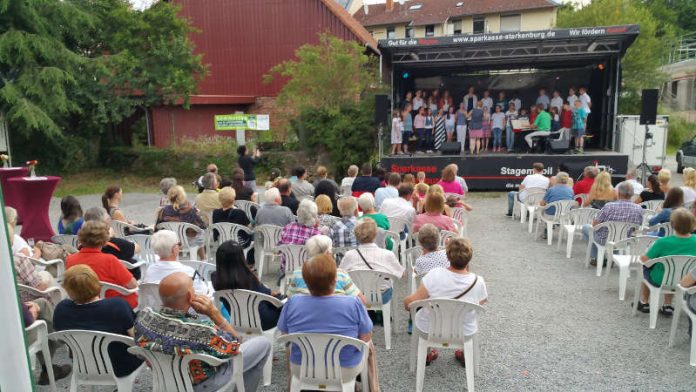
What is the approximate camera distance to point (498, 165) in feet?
39.6

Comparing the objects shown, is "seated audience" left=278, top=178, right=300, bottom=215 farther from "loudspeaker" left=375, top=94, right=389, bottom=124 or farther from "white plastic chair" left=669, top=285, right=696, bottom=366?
"loudspeaker" left=375, top=94, right=389, bottom=124

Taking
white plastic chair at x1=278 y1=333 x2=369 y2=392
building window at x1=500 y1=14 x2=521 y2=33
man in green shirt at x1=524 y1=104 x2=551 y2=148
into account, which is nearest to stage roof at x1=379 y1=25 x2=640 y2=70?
man in green shirt at x1=524 y1=104 x2=551 y2=148

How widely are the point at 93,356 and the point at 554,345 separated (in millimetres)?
3195

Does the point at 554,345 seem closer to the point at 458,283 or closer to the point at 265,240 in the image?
the point at 458,283

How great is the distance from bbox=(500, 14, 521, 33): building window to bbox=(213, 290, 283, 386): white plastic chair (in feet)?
113

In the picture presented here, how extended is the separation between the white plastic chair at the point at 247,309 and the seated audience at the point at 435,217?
6.61 feet

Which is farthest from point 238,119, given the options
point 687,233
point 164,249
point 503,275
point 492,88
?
point 687,233

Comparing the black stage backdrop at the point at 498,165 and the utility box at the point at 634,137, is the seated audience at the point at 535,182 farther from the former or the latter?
the utility box at the point at 634,137

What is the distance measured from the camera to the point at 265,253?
5.65 meters

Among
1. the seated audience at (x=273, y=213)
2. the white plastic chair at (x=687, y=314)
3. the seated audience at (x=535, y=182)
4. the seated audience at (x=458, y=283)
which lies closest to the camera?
the seated audience at (x=458, y=283)

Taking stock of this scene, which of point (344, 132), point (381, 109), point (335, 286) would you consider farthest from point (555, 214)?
point (344, 132)

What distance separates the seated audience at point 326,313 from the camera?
2756 mm

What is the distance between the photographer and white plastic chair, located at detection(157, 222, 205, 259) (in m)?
5.45

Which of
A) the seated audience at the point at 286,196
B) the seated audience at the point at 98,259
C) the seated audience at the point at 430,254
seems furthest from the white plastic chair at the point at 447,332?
the seated audience at the point at 286,196
